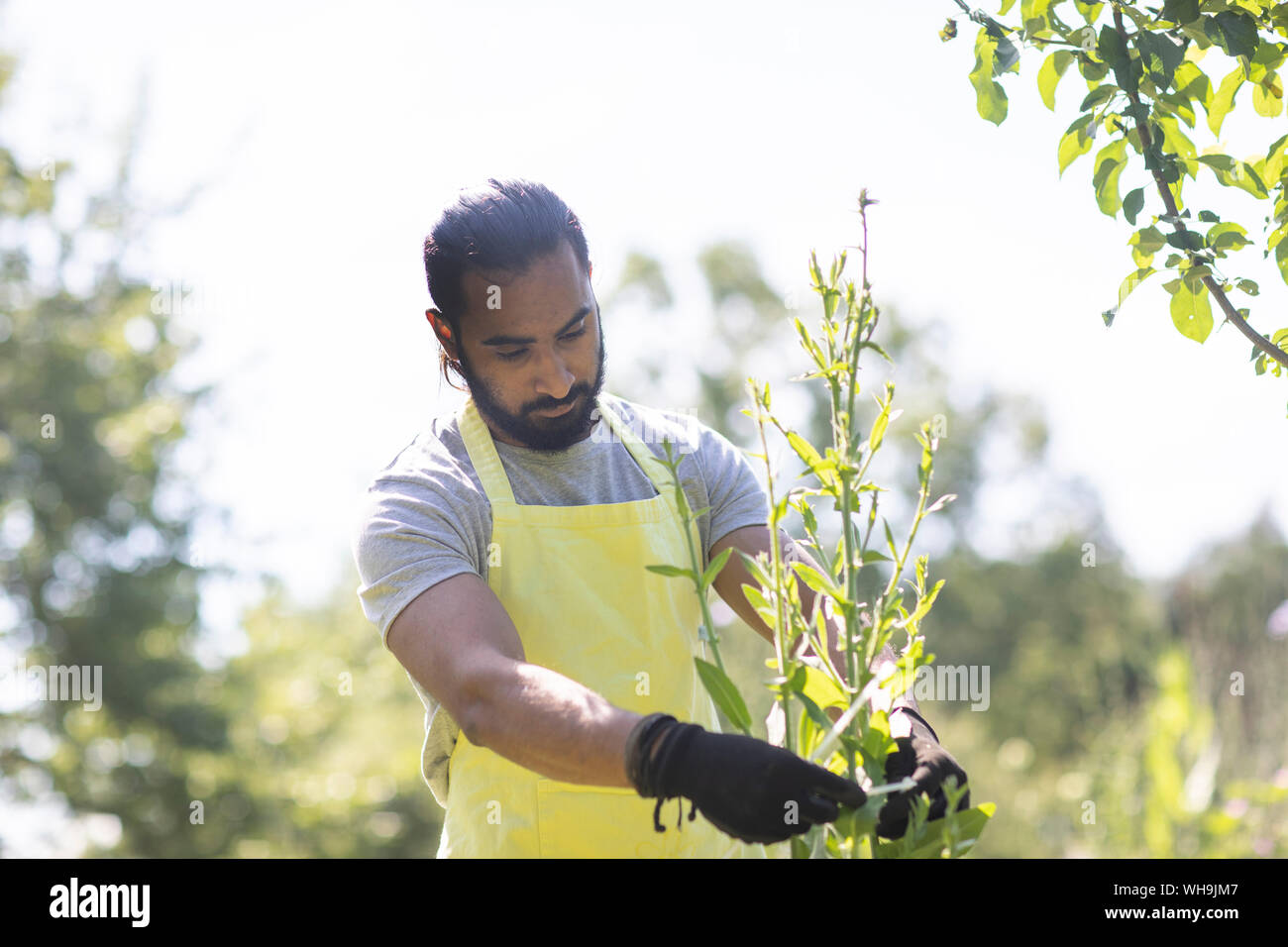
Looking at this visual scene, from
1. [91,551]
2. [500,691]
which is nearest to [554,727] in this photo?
[500,691]

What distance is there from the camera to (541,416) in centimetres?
202

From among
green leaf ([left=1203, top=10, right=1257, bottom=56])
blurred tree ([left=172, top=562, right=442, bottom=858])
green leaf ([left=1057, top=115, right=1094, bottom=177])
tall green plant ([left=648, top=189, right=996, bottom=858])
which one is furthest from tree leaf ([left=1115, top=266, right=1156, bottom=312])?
blurred tree ([left=172, top=562, right=442, bottom=858])

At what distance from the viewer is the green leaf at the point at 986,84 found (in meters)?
1.42

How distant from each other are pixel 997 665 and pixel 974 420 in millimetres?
5256

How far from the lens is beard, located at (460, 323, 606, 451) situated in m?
2.03

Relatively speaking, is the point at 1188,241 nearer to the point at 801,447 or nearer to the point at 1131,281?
the point at 1131,281

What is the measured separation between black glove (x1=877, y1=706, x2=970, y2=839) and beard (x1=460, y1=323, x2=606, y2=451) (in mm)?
858

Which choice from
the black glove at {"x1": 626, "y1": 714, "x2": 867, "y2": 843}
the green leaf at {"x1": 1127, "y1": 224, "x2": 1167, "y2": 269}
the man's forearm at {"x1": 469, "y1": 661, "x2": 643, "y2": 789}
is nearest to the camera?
the black glove at {"x1": 626, "y1": 714, "x2": 867, "y2": 843}

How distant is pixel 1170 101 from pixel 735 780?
3.14ft

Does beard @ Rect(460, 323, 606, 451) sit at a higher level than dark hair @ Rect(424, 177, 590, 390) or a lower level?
lower

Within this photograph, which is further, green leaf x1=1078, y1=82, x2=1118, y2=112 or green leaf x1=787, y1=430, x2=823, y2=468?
green leaf x1=1078, y1=82, x2=1118, y2=112

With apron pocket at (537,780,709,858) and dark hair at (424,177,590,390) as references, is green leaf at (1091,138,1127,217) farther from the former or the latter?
apron pocket at (537,780,709,858)

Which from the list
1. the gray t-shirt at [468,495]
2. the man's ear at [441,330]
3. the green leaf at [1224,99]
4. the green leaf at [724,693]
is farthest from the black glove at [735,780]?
the man's ear at [441,330]
